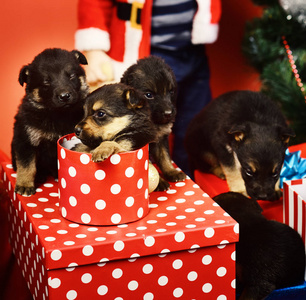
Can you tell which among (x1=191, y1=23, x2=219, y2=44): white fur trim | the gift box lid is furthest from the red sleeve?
the gift box lid

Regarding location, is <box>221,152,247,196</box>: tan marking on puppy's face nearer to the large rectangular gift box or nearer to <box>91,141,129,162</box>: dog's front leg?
the large rectangular gift box

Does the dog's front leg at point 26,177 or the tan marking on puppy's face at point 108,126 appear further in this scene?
the dog's front leg at point 26,177

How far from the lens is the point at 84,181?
1.32m

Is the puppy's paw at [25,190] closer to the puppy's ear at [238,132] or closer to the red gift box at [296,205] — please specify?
the puppy's ear at [238,132]

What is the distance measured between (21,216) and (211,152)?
3.08 feet

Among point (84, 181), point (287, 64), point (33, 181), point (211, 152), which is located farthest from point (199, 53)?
point (84, 181)

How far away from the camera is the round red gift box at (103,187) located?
1.30 metres

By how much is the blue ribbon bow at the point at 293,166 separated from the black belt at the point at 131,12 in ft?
3.06

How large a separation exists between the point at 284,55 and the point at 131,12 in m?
0.83

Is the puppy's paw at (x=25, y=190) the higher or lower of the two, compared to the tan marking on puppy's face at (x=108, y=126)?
lower

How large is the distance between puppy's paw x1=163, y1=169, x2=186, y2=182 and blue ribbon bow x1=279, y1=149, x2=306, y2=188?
52cm

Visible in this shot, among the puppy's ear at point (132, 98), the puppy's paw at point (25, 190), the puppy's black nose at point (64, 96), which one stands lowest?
the puppy's paw at point (25, 190)

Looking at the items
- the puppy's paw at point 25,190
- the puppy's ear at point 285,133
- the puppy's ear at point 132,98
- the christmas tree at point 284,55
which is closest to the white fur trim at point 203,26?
the christmas tree at point 284,55

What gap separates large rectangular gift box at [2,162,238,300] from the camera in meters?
1.26
